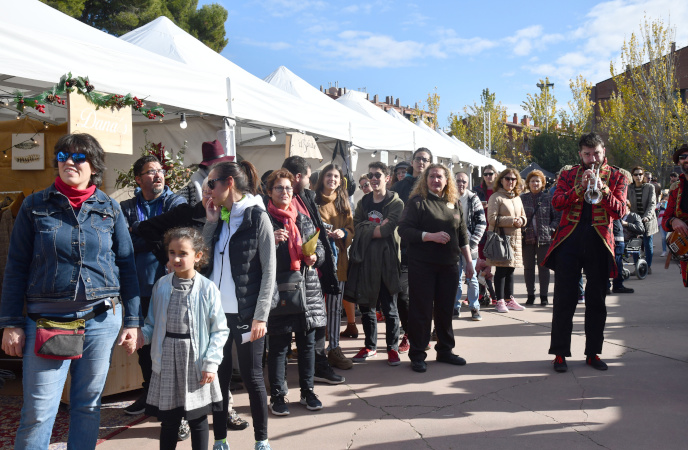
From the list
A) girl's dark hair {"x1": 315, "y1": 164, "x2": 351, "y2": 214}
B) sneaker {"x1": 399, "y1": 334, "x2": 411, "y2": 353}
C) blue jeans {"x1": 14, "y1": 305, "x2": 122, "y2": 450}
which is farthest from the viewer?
sneaker {"x1": 399, "y1": 334, "x2": 411, "y2": 353}

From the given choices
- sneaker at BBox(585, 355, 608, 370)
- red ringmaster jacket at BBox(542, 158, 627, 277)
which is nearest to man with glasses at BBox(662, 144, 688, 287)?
red ringmaster jacket at BBox(542, 158, 627, 277)

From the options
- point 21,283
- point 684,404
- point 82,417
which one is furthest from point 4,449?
point 684,404

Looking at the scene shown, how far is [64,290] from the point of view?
248 cm

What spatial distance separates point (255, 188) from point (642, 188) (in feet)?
29.3

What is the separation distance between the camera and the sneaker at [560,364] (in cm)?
471

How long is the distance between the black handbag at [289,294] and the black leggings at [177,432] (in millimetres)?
994

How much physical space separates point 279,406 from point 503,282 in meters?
4.54

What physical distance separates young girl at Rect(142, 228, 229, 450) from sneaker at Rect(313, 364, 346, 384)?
1746 millimetres

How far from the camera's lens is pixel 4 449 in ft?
11.0

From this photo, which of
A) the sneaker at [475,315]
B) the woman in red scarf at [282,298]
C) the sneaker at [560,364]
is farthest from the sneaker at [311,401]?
→ the sneaker at [475,315]

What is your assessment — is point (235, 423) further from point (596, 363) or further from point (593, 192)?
point (593, 192)

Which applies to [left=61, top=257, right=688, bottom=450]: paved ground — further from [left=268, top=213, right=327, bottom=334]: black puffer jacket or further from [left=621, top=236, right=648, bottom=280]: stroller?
[left=621, top=236, right=648, bottom=280]: stroller

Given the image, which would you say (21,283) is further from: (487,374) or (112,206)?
(487,374)

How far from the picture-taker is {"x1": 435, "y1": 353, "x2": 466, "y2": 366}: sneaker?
5.03 m
